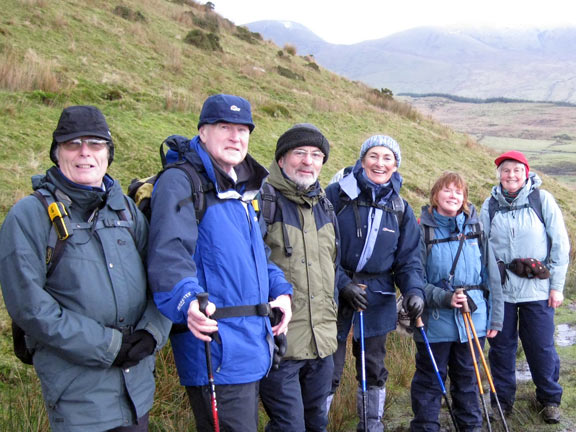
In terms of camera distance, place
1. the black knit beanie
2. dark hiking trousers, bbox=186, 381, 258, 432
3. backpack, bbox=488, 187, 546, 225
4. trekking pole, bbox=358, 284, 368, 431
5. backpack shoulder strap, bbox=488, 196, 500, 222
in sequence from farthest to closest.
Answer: backpack shoulder strap, bbox=488, 196, 500, 222, backpack, bbox=488, 187, 546, 225, trekking pole, bbox=358, 284, 368, 431, the black knit beanie, dark hiking trousers, bbox=186, 381, 258, 432

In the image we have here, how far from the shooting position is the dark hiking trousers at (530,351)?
4496 millimetres

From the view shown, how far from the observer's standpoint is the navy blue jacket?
12.7ft

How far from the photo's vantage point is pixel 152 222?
8.36 ft

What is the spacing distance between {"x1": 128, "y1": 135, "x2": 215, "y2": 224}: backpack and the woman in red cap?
→ 297 centimetres

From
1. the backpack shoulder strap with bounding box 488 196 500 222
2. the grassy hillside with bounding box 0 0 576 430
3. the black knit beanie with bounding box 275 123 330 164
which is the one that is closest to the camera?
the black knit beanie with bounding box 275 123 330 164

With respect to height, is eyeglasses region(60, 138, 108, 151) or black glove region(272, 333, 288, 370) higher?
eyeglasses region(60, 138, 108, 151)

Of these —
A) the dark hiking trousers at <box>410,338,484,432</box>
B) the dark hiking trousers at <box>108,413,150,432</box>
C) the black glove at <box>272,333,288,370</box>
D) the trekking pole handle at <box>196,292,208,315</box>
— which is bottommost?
the dark hiking trousers at <box>410,338,484,432</box>

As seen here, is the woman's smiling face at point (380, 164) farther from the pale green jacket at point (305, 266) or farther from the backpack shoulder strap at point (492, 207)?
the backpack shoulder strap at point (492, 207)

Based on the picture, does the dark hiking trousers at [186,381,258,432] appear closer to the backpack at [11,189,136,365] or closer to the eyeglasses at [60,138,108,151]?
the backpack at [11,189,136,365]

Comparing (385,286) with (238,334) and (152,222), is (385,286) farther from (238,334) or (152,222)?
(152,222)

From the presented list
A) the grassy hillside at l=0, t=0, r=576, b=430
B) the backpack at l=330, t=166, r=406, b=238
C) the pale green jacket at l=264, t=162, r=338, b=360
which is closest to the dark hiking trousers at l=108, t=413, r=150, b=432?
the pale green jacket at l=264, t=162, r=338, b=360

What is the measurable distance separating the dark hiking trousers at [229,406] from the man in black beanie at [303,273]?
40 cm

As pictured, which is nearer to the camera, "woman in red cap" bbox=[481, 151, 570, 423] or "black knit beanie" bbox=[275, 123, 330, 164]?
"black knit beanie" bbox=[275, 123, 330, 164]

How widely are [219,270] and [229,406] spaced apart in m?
0.70
